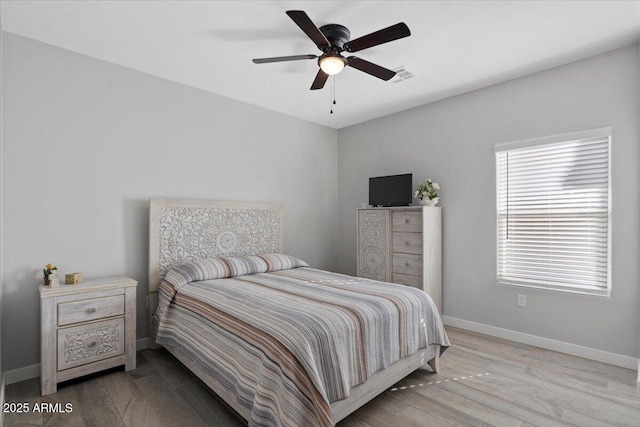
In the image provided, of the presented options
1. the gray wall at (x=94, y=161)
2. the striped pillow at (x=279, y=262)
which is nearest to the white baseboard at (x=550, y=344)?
the striped pillow at (x=279, y=262)

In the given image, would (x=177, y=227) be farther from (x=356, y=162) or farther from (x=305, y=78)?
(x=356, y=162)

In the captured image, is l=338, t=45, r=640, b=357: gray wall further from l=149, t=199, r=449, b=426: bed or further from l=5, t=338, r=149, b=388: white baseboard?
l=5, t=338, r=149, b=388: white baseboard

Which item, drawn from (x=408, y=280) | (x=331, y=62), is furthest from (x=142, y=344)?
(x=331, y=62)

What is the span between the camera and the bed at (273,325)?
161 centimetres

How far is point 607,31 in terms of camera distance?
8.06 ft

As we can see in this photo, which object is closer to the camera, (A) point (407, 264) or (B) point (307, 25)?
(B) point (307, 25)

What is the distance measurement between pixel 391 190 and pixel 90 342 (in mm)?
3370

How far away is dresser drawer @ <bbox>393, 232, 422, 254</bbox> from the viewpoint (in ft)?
11.8

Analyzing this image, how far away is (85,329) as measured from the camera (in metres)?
2.40

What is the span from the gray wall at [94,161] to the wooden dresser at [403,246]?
1.52 metres

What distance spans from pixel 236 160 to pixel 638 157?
384 cm

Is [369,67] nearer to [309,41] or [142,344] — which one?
[309,41]

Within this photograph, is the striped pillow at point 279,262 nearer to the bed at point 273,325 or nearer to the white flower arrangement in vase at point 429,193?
the bed at point 273,325

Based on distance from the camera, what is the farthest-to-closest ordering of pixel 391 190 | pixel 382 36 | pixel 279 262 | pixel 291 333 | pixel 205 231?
pixel 391 190 < pixel 279 262 < pixel 205 231 < pixel 382 36 < pixel 291 333
